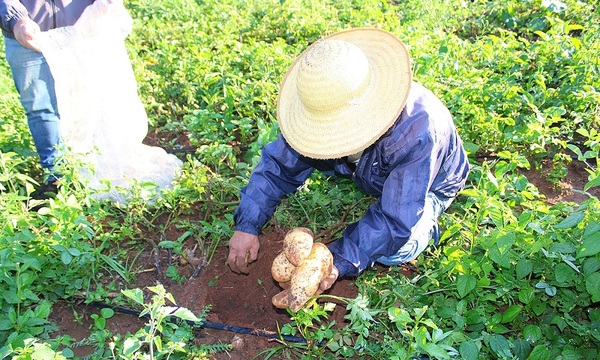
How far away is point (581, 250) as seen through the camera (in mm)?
1962

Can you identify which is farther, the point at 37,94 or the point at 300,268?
the point at 37,94

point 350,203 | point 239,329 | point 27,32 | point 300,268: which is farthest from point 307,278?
point 27,32

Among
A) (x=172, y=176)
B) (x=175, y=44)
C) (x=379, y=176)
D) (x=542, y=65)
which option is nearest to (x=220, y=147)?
(x=172, y=176)

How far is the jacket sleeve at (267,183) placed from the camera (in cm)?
253

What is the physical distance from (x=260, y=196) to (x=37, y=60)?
1.58 meters

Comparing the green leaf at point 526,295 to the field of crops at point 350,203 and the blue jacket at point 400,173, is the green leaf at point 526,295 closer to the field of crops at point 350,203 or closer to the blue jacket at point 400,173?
the field of crops at point 350,203

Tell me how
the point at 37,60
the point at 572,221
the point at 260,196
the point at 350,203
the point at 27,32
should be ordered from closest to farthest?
the point at 572,221
the point at 260,196
the point at 27,32
the point at 350,203
the point at 37,60

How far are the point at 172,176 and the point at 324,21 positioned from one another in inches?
83.6

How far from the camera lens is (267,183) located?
2.56m

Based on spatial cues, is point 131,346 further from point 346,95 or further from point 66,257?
point 346,95

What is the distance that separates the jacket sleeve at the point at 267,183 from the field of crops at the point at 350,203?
32 cm

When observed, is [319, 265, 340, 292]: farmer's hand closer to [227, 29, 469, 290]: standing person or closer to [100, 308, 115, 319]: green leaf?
[227, 29, 469, 290]: standing person

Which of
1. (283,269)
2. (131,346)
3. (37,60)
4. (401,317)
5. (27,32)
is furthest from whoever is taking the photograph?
(37,60)

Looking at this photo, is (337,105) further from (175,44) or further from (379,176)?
(175,44)
